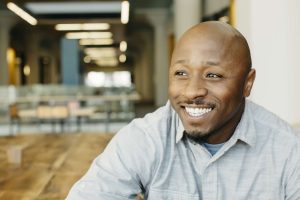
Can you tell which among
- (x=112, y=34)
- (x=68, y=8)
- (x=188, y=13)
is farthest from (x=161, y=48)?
(x=188, y=13)

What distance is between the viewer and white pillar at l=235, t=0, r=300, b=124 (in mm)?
3422

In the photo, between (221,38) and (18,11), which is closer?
(221,38)

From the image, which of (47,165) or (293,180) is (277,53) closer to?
(47,165)

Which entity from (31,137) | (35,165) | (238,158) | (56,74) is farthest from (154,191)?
(56,74)

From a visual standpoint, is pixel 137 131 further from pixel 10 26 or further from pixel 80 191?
pixel 10 26

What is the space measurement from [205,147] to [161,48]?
1486cm

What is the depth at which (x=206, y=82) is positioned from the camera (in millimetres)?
976

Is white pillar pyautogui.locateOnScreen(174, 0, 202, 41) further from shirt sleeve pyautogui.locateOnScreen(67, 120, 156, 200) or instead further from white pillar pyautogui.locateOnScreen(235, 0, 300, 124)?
shirt sleeve pyautogui.locateOnScreen(67, 120, 156, 200)

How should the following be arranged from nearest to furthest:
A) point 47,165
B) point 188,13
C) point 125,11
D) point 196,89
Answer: point 196,89 < point 47,165 < point 188,13 < point 125,11

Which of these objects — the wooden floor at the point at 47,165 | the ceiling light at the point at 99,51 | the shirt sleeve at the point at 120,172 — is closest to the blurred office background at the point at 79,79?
the wooden floor at the point at 47,165

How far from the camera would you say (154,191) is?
102 cm

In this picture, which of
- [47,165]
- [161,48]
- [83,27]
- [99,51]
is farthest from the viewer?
[99,51]

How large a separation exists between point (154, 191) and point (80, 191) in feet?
0.50

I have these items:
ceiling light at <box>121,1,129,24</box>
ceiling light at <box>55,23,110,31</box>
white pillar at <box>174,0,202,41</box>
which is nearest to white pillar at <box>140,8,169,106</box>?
ceiling light at <box>55,23,110,31</box>
